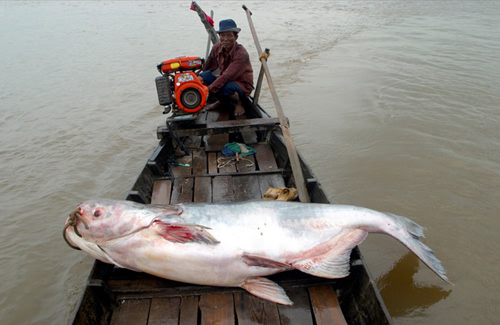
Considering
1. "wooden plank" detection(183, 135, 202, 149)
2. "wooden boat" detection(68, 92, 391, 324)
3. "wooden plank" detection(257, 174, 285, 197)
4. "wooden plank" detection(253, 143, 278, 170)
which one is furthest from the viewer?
"wooden plank" detection(183, 135, 202, 149)

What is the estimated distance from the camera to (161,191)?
4016 mm

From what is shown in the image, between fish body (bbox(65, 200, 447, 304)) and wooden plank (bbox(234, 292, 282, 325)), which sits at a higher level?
fish body (bbox(65, 200, 447, 304))

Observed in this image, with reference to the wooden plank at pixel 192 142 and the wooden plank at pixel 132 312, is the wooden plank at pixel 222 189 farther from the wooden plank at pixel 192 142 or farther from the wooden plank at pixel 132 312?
the wooden plank at pixel 132 312

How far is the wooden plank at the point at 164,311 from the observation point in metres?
2.49

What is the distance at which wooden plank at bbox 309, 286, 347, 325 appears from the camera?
2453 mm

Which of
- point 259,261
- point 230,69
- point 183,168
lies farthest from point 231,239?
point 230,69

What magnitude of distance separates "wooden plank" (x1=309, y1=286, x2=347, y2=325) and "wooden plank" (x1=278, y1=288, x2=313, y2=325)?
0.05 metres

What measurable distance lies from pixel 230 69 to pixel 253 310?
4.20 meters

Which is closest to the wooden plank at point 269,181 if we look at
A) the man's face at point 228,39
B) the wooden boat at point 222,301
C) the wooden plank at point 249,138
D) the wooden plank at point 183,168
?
the wooden boat at point 222,301

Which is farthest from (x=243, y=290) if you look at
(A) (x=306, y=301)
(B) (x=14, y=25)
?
(B) (x=14, y=25)

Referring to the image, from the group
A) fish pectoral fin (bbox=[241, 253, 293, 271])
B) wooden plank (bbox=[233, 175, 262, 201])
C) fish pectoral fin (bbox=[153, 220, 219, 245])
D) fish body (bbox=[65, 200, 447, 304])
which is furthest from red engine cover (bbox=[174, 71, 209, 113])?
fish pectoral fin (bbox=[241, 253, 293, 271])

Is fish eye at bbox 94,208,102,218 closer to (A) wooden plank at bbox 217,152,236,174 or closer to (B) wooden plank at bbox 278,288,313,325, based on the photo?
(B) wooden plank at bbox 278,288,313,325

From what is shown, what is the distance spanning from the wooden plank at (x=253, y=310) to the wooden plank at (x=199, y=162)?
219cm

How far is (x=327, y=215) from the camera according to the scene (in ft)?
8.97
